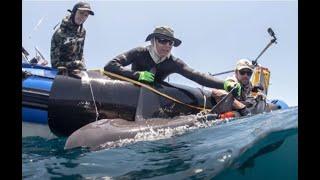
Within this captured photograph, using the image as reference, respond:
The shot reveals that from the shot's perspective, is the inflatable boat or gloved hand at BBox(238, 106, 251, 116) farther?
gloved hand at BBox(238, 106, 251, 116)

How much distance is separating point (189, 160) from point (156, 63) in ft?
12.9

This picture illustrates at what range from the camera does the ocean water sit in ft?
14.8

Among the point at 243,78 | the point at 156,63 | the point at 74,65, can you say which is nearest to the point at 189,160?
the point at 156,63

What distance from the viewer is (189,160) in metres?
4.89

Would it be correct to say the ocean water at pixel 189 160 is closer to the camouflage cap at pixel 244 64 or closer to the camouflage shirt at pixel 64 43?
the camouflage shirt at pixel 64 43

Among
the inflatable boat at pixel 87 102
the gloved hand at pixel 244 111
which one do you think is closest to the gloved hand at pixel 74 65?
the inflatable boat at pixel 87 102

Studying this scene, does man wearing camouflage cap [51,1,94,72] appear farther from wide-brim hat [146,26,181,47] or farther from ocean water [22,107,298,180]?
ocean water [22,107,298,180]

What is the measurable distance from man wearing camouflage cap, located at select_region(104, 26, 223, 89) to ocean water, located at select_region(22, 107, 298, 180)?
2.62 meters

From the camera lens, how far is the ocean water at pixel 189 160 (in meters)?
4.50

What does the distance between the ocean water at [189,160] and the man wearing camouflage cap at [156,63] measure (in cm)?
262

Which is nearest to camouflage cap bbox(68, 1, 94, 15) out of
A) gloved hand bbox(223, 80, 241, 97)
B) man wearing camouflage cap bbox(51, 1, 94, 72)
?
man wearing camouflage cap bbox(51, 1, 94, 72)
